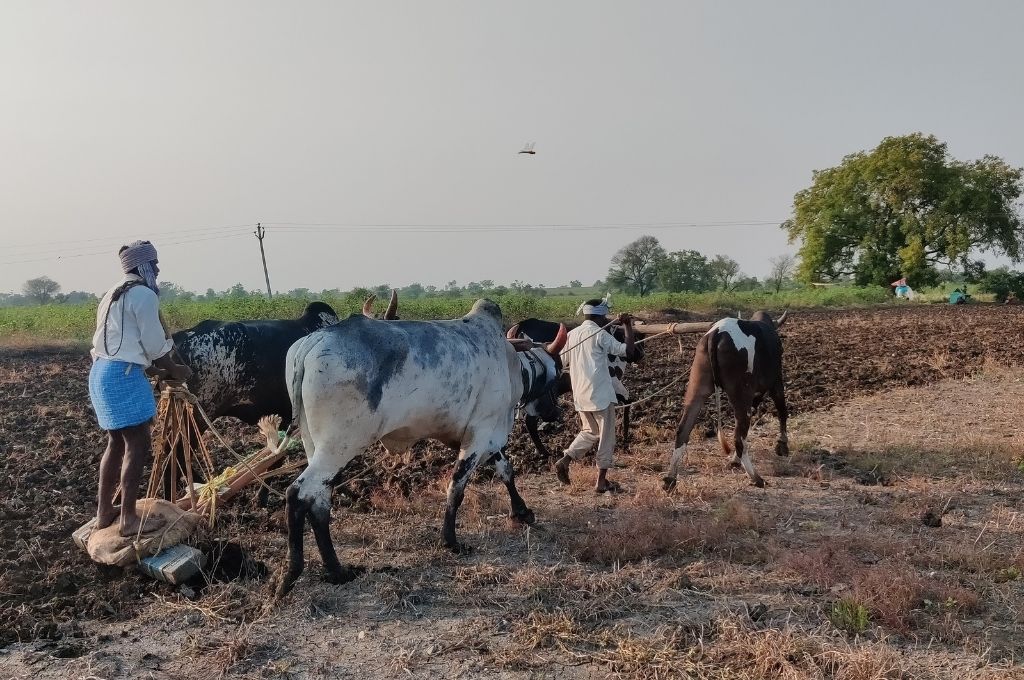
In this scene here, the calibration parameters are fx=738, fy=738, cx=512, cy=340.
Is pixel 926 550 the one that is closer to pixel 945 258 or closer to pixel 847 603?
pixel 847 603

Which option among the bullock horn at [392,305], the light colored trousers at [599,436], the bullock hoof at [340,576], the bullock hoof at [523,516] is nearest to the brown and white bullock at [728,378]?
the light colored trousers at [599,436]

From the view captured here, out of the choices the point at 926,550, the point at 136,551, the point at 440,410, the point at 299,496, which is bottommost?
the point at 926,550

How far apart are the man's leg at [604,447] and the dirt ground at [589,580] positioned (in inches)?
7.7

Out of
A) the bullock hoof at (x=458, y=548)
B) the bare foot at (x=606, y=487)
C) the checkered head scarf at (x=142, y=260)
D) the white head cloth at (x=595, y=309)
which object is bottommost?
the bare foot at (x=606, y=487)

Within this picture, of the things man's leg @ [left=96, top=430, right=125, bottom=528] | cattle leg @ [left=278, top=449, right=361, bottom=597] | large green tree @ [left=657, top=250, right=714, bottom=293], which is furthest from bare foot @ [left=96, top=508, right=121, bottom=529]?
large green tree @ [left=657, top=250, right=714, bottom=293]

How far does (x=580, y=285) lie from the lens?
360ft

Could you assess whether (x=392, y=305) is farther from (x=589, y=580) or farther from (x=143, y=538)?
(x=589, y=580)

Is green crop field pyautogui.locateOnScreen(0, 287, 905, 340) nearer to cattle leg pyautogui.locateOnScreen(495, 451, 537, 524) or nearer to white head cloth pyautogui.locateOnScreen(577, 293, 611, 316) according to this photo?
white head cloth pyautogui.locateOnScreen(577, 293, 611, 316)

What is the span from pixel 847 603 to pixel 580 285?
106 m

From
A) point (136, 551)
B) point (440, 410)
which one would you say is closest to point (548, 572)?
point (440, 410)

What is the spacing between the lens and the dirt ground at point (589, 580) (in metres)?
3.88

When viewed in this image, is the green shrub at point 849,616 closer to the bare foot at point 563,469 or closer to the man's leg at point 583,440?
the man's leg at point 583,440

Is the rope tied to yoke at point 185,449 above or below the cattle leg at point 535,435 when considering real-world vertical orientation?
above

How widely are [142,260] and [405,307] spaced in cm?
2902
